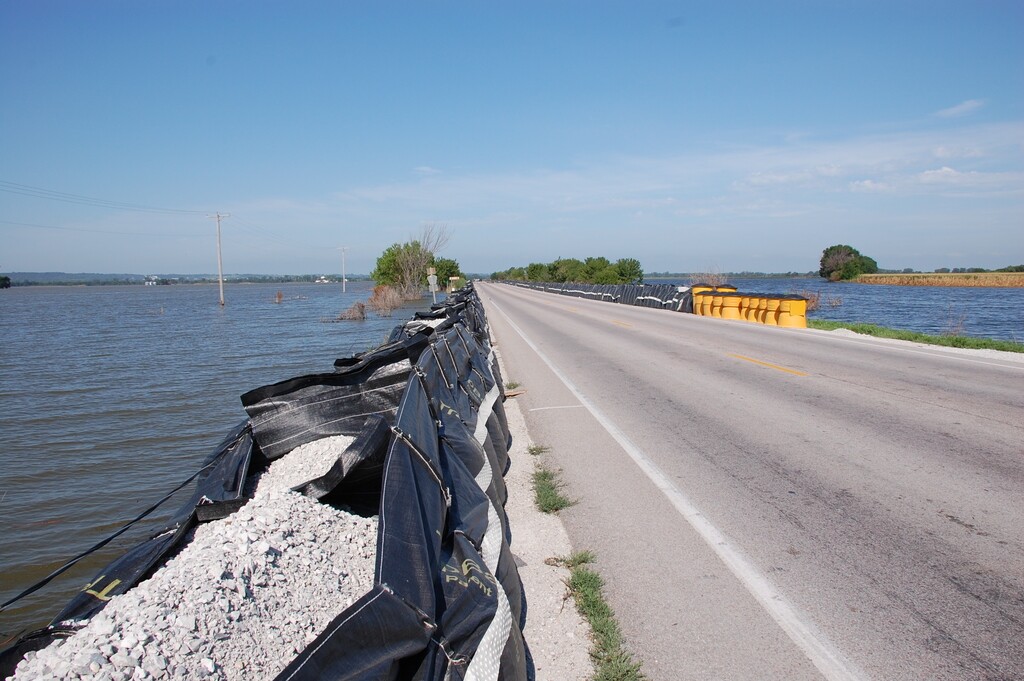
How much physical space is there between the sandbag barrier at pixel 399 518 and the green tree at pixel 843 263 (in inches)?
5106

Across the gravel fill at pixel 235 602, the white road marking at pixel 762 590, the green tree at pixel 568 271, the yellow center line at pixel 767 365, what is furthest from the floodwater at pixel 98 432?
the green tree at pixel 568 271

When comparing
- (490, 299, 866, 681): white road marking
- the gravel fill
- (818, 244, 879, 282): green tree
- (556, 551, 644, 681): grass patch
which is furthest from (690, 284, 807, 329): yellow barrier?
(818, 244, 879, 282): green tree

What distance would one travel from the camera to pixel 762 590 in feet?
13.0

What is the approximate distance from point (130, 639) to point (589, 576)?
2669 mm

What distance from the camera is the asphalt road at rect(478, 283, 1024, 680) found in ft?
11.2

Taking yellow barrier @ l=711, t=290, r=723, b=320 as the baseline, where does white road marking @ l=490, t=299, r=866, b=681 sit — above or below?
below

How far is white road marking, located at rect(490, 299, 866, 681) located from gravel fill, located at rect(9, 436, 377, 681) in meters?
2.18

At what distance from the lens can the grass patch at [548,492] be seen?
5.54m

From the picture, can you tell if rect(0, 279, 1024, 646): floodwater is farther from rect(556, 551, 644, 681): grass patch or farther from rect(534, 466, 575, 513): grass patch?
rect(556, 551, 644, 681): grass patch

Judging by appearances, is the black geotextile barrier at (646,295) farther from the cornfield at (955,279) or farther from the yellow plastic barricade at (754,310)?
the cornfield at (955,279)

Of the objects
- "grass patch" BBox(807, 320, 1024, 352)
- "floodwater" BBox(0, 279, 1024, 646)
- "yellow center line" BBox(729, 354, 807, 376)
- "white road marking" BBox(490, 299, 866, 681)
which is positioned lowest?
"floodwater" BBox(0, 279, 1024, 646)

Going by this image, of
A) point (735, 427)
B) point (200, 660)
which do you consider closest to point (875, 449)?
point (735, 427)

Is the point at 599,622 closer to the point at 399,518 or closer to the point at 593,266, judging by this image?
the point at 399,518

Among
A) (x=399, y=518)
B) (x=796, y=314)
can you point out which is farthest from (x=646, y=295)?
(x=399, y=518)
